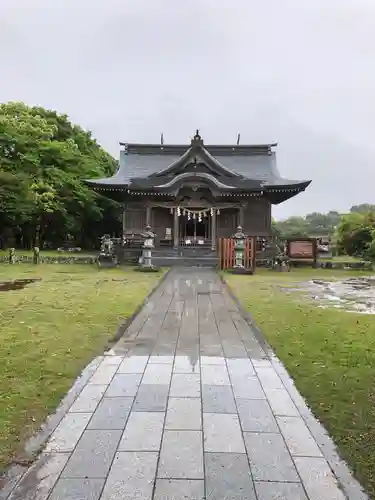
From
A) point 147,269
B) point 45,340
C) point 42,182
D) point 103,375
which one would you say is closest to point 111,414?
point 103,375

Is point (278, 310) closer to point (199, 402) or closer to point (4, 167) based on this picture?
point (199, 402)

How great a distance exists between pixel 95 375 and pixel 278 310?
5100mm

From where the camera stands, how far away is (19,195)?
24266 millimetres

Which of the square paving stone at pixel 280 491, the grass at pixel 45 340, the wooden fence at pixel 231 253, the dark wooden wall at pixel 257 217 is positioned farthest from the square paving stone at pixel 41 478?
the dark wooden wall at pixel 257 217

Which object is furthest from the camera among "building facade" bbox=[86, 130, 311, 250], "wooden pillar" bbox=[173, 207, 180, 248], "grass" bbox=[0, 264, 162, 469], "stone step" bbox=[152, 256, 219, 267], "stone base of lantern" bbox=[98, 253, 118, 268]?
"wooden pillar" bbox=[173, 207, 180, 248]

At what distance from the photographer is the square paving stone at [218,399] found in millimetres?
4035

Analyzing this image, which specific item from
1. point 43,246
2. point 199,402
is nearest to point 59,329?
point 199,402

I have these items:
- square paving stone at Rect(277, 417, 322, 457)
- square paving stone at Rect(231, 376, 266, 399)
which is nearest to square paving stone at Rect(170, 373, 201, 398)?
square paving stone at Rect(231, 376, 266, 399)

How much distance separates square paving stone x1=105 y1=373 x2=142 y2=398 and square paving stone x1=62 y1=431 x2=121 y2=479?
889 mm

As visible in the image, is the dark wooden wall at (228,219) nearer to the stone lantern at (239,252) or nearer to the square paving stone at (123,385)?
the stone lantern at (239,252)

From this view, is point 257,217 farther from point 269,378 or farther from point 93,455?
point 93,455

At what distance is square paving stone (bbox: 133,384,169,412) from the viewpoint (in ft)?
13.3

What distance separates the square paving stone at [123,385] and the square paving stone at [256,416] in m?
A: 1.16

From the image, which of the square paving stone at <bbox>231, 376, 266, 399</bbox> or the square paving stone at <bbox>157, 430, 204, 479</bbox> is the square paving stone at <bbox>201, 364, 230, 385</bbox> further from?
the square paving stone at <bbox>157, 430, 204, 479</bbox>
